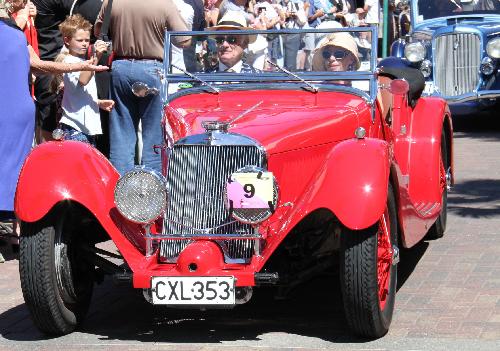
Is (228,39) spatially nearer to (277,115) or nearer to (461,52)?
(277,115)

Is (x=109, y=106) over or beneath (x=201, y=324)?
over

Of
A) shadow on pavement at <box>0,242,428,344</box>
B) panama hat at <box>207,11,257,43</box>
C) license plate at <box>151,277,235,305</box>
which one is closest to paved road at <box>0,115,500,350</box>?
shadow on pavement at <box>0,242,428,344</box>

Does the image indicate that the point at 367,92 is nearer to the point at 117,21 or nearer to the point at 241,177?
the point at 241,177

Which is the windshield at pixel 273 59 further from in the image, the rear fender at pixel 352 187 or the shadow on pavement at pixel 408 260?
the shadow on pavement at pixel 408 260

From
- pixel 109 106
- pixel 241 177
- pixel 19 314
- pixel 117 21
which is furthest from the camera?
pixel 117 21

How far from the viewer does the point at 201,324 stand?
20.7 feet

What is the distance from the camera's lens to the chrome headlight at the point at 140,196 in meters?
5.86

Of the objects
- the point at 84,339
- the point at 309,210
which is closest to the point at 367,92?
the point at 309,210

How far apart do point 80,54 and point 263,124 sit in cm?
277

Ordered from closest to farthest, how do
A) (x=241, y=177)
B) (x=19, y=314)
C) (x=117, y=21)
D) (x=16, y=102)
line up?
1. (x=241, y=177)
2. (x=19, y=314)
3. (x=16, y=102)
4. (x=117, y=21)

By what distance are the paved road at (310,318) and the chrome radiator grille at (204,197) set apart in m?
0.47

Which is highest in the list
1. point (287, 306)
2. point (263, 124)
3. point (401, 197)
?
point (263, 124)

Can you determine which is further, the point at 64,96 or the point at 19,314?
the point at 64,96

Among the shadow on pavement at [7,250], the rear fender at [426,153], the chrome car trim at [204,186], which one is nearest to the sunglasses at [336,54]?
the rear fender at [426,153]
